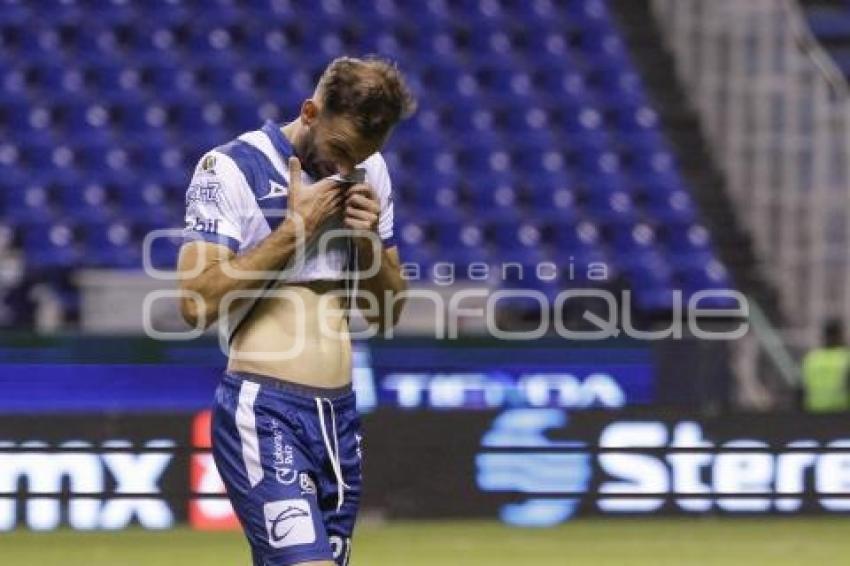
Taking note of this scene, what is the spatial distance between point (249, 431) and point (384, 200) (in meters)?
0.70

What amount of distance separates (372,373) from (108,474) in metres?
2.50

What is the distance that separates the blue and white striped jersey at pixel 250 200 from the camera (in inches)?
188

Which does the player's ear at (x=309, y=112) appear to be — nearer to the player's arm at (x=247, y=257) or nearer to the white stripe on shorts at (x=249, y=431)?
the player's arm at (x=247, y=257)

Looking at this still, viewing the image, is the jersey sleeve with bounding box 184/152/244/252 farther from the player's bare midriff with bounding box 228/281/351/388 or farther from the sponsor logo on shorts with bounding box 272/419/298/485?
the sponsor logo on shorts with bounding box 272/419/298/485

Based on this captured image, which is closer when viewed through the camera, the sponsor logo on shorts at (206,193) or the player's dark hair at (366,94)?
the player's dark hair at (366,94)

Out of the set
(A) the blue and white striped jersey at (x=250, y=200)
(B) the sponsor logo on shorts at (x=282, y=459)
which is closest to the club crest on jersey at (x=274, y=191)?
(A) the blue and white striped jersey at (x=250, y=200)

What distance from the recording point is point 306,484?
482 centimetres

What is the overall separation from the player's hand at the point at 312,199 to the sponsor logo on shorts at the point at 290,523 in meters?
0.63

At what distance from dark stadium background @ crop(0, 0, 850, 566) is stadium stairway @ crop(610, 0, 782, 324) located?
0.03m

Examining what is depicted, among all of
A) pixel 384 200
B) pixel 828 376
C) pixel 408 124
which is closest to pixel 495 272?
pixel 408 124

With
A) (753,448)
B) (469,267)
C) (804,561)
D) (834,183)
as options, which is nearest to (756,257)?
(834,183)

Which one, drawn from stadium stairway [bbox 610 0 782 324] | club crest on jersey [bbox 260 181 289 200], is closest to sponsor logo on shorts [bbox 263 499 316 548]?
club crest on jersey [bbox 260 181 289 200]

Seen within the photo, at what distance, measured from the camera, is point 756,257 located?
1948 centimetres

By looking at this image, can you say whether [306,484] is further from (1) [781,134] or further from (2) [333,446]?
(1) [781,134]
